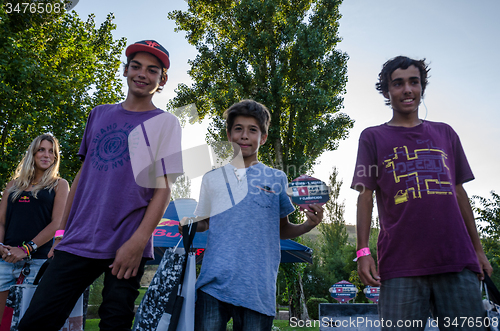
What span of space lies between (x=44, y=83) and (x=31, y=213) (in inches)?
324

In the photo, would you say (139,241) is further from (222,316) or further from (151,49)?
(151,49)

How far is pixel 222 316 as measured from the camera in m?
1.77

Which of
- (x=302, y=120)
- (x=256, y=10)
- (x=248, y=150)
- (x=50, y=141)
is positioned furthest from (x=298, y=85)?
(x=248, y=150)

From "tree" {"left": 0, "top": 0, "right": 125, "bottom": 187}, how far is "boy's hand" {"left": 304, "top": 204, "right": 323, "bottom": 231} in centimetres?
917

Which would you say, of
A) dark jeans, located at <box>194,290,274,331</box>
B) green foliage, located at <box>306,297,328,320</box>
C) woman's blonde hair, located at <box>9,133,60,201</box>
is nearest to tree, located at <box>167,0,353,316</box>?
green foliage, located at <box>306,297,328,320</box>

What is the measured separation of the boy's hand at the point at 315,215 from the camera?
1937mm

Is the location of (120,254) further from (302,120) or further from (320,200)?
(302,120)

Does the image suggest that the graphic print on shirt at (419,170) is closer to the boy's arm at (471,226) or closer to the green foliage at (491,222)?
the boy's arm at (471,226)

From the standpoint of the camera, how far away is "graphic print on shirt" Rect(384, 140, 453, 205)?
190 centimetres

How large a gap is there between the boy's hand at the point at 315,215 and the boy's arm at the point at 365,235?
237mm

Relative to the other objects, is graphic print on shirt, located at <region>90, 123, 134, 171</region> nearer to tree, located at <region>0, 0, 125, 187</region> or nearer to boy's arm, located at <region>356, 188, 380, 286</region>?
boy's arm, located at <region>356, 188, 380, 286</region>

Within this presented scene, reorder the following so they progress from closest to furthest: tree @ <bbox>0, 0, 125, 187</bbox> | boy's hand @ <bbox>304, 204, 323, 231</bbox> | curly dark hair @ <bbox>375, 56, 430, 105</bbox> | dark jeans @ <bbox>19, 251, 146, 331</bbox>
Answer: dark jeans @ <bbox>19, 251, 146, 331</bbox> → boy's hand @ <bbox>304, 204, 323, 231</bbox> → curly dark hair @ <bbox>375, 56, 430, 105</bbox> → tree @ <bbox>0, 0, 125, 187</bbox>

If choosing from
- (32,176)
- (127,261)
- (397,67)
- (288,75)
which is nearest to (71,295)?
(127,261)

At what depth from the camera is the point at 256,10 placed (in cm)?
1403
